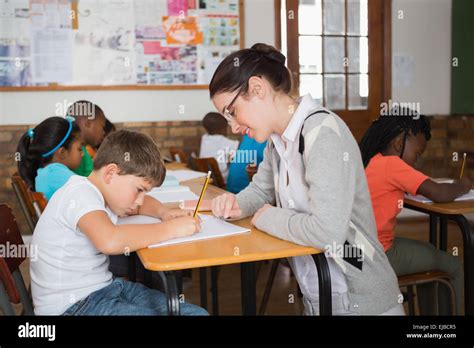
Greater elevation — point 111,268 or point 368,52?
point 368,52

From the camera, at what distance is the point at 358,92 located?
501cm

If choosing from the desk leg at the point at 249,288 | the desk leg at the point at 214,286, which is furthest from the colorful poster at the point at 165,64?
the desk leg at the point at 249,288

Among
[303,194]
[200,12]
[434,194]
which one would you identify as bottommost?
[434,194]

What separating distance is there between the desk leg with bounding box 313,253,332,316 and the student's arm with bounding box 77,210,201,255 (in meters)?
0.34

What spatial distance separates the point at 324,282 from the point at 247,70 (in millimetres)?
590

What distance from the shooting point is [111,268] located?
2273mm

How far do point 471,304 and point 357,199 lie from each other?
3.07 feet

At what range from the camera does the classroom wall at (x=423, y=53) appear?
5000 mm

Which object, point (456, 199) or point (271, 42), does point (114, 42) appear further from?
point (456, 199)

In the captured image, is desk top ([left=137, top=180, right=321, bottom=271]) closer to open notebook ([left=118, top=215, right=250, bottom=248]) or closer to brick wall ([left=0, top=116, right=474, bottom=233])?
open notebook ([left=118, top=215, right=250, bottom=248])
